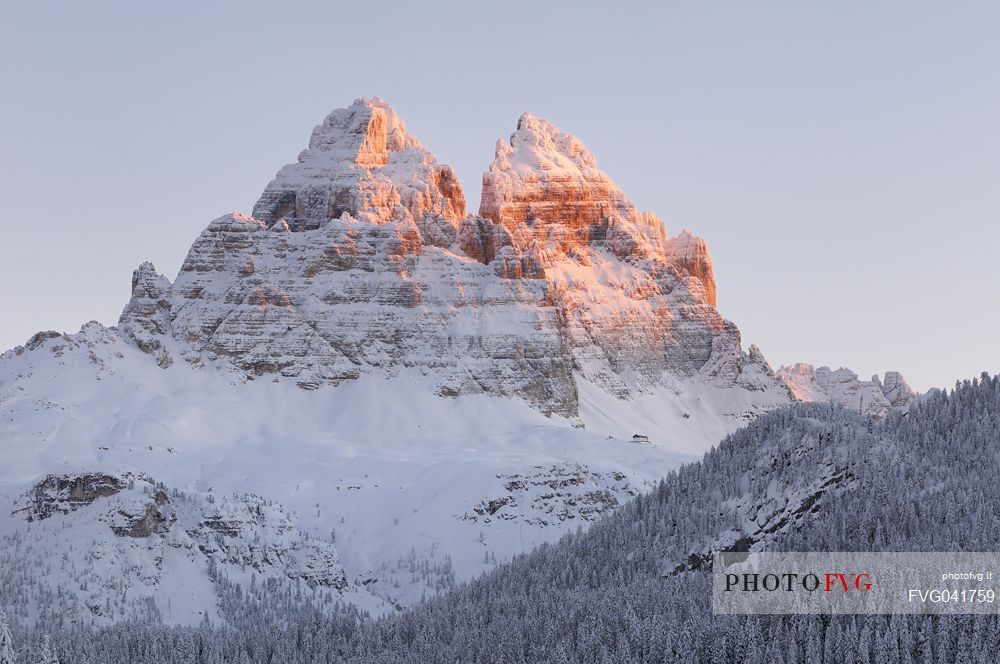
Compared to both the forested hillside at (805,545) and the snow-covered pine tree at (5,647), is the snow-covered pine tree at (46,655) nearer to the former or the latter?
the snow-covered pine tree at (5,647)

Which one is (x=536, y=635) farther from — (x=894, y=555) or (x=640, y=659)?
(x=894, y=555)

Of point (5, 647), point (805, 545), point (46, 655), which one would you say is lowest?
point (46, 655)

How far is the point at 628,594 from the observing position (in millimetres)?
184125

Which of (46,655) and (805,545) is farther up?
(805,545)

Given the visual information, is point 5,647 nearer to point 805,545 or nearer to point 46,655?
point 46,655

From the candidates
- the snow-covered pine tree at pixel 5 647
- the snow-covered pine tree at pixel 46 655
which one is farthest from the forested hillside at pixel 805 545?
the snow-covered pine tree at pixel 5 647

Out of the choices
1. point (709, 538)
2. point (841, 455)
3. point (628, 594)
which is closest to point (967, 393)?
point (841, 455)

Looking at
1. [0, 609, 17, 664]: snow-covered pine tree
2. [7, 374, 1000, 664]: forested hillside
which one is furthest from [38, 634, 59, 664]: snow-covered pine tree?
[7, 374, 1000, 664]: forested hillside

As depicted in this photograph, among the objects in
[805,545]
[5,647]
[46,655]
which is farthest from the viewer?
[46,655]

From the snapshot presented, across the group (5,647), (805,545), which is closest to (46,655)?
(5,647)

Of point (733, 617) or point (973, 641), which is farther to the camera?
point (733, 617)

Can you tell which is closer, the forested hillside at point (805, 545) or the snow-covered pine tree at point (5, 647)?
the forested hillside at point (805, 545)

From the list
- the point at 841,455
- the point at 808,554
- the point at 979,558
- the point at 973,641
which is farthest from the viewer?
the point at 841,455

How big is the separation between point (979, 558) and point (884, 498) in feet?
64.4
